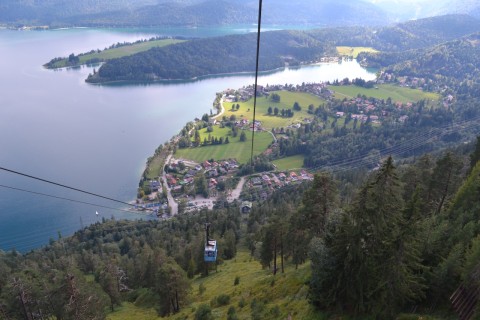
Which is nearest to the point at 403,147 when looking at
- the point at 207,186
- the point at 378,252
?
the point at 207,186

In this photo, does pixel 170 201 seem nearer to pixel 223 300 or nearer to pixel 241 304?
pixel 223 300

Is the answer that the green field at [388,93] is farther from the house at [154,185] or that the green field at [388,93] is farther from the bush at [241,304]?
the bush at [241,304]

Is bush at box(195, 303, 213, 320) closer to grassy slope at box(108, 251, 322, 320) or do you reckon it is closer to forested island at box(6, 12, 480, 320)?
forested island at box(6, 12, 480, 320)

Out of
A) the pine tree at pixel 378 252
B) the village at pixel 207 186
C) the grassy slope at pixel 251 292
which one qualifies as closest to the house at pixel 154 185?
the village at pixel 207 186

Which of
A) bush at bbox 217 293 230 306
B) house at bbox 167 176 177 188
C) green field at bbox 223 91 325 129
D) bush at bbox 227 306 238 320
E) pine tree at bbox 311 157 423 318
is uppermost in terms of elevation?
pine tree at bbox 311 157 423 318

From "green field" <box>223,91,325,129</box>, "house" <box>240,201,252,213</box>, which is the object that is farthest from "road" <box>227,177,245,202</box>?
"green field" <box>223,91,325,129</box>

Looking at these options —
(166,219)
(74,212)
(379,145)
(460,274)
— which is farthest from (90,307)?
(379,145)
